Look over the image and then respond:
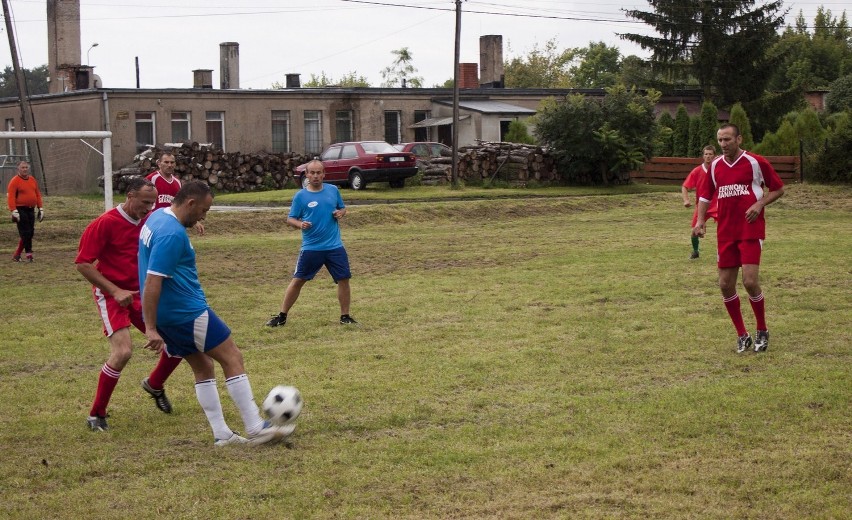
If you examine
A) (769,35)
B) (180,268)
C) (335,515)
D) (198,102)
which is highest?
(769,35)

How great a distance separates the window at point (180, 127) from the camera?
42.2 m

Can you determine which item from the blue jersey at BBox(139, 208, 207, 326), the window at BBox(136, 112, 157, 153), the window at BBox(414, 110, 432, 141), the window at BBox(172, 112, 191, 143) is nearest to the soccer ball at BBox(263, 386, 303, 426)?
the blue jersey at BBox(139, 208, 207, 326)

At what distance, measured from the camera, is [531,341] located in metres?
10.1

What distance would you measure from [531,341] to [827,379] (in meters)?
2.93

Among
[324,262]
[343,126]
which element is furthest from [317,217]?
[343,126]

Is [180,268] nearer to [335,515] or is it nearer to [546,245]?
[335,515]

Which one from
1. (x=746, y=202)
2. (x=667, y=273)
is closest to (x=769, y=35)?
(x=667, y=273)

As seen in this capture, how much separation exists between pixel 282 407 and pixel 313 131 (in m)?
39.6

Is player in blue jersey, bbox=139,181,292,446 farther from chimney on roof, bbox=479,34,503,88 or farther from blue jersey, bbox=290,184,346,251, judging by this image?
chimney on roof, bbox=479,34,503,88

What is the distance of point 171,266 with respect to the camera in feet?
21.5

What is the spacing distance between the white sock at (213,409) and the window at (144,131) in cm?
3580

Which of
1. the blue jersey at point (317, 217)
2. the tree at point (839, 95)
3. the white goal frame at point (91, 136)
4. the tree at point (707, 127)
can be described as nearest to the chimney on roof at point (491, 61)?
the tree at point (707, 127)

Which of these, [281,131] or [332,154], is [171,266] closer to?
[332,154]

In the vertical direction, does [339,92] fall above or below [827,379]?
above
